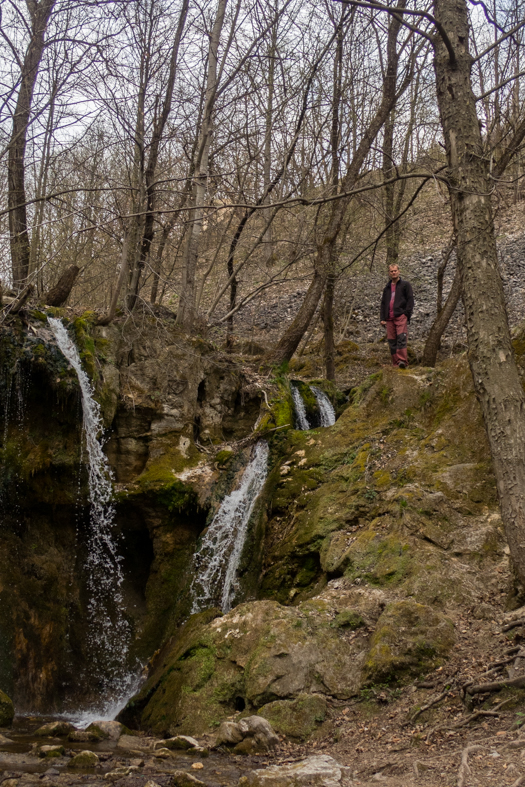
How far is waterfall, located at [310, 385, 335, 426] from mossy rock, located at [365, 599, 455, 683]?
6.18 m

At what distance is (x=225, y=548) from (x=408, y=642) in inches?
145

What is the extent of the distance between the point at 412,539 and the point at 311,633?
4.82 ft

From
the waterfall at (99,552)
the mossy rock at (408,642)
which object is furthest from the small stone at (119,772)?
the waterfall at (99,552)

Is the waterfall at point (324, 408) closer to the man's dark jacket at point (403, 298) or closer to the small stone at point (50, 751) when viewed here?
the man's dark jacket at point (403, 298)

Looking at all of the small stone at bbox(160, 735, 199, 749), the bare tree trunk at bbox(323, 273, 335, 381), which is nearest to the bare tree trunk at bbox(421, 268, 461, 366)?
the bare tree trunk at bbox(323, 273, 335, 381)

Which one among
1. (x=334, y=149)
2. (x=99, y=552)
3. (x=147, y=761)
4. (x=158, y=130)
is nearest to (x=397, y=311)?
(x=334, y=149)

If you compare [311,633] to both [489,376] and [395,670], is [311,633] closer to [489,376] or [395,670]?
[395,670]

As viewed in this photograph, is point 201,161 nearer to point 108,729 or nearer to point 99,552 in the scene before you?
point 99,552

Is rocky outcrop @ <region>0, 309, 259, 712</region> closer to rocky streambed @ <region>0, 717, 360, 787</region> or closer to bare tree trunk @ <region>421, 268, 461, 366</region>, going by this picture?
rocky streambed @ <region>0, 717, 360, 787</region>

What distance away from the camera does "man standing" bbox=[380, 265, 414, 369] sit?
896 centimetres

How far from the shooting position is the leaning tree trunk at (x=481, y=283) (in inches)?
162

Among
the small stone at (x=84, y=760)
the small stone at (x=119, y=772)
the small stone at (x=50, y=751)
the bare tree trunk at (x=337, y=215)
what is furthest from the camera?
the bare tree trunk at (x=337, y=215)

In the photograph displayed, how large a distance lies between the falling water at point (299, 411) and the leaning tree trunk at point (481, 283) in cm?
632

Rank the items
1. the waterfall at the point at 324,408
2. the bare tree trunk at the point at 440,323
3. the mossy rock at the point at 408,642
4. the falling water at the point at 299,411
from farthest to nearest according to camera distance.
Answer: the waterfall at the point at 324,408
the bare tree trunk at the point at 440,323
the falling water at the point at 299,411
the mossy rock at the point at 408,642
